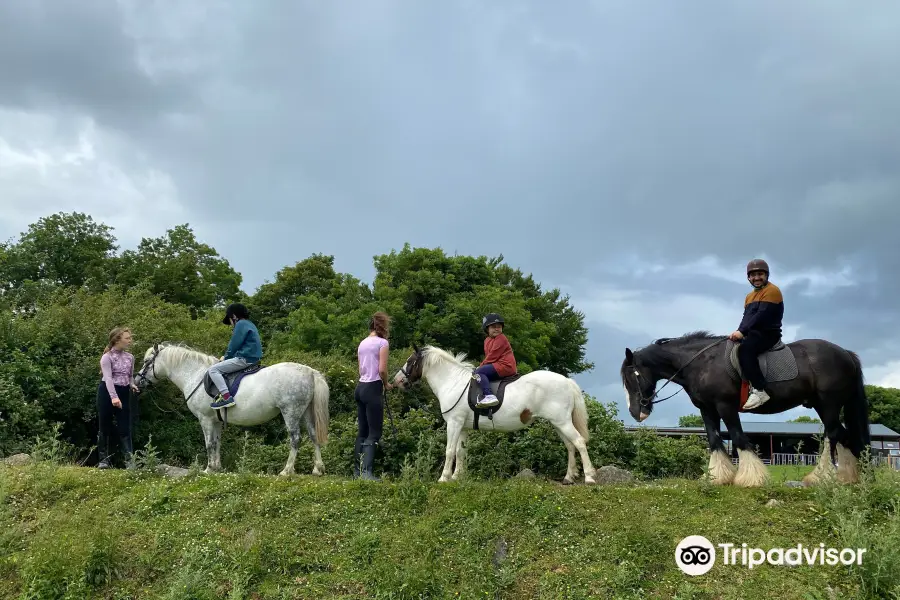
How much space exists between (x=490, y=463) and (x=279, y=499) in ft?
16.1

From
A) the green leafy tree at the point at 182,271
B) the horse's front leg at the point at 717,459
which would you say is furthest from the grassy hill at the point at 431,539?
the green leafy tree at the point at 182,271

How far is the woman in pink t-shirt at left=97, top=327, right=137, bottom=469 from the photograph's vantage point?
10984mm

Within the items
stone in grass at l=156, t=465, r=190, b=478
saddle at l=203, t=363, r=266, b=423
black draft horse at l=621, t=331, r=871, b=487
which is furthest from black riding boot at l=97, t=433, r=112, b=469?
black draft horse at l=621, t=331, r=871, b=487

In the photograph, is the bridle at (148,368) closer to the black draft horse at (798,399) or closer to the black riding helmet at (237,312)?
the black riding helmet at (237,312)

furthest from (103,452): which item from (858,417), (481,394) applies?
(858,417)

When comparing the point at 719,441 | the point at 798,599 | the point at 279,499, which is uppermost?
the point at 719,441

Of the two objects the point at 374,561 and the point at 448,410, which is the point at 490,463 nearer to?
the point at 448,410

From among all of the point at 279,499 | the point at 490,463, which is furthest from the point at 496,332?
the point at 279,499

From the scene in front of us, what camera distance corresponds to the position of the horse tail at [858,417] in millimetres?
8742

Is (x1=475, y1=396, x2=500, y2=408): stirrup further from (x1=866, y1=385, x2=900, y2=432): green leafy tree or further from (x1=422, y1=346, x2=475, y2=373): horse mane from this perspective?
(x1=866, y1=385, x2=900, y2=432): green leafy tree

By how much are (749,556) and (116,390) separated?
991 cm

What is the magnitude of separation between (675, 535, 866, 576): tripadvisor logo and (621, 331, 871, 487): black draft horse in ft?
5.02

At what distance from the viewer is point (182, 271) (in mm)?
40344

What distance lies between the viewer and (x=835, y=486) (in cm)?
757
